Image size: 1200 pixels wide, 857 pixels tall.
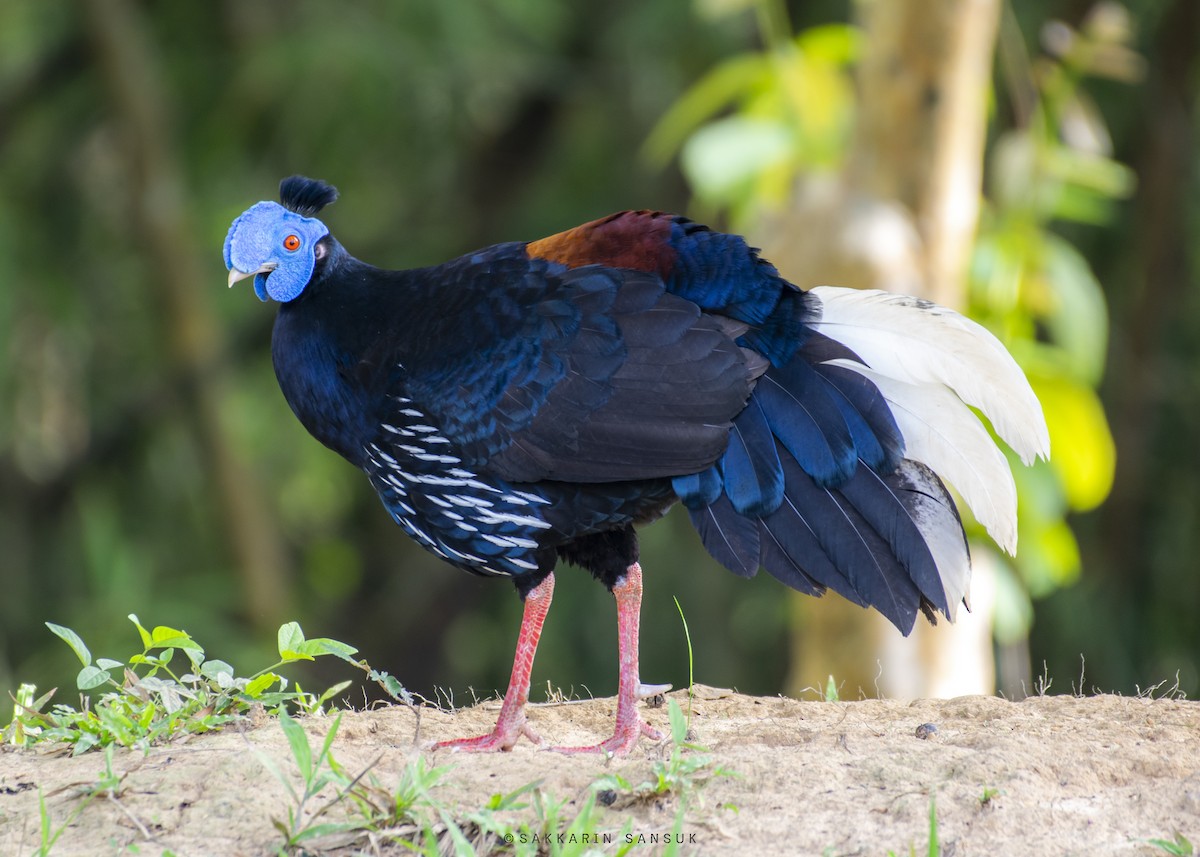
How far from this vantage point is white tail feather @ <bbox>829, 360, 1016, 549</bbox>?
379 cm

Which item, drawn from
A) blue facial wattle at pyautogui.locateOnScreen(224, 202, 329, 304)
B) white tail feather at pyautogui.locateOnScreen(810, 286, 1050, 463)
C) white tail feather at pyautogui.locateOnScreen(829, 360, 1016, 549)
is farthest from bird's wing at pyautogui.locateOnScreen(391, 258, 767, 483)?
blue facial wattle at pyautogui.locateOnScreen(224, 202, 329, 304)

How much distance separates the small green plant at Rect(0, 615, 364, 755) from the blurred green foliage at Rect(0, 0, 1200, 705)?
474 centimetres

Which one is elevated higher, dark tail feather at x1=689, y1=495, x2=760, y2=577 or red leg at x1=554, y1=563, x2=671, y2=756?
dark tail feather at x1=689, y1=495, x2=760, y2=577

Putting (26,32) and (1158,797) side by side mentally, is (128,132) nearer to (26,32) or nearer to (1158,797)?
(26,32)

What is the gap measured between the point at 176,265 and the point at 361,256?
154 centimetres

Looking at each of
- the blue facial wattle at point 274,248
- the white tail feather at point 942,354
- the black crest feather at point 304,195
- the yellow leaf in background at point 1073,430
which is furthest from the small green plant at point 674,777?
the yellow leaf in background at point 1073,430

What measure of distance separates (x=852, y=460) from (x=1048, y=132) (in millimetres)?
3453

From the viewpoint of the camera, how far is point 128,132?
8586 millimetres

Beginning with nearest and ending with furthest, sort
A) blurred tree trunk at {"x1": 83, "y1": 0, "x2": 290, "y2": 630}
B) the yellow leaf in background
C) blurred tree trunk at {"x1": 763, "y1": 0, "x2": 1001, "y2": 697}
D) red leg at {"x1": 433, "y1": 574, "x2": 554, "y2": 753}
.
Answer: red leg at {"x1": 433, "y1": 574, "x2": 554, "y2": 753} → the yellow leaf in background → blurred tree trunk at {"x1": 763, "y1": 0, "x2": 1001, "y2": 697} → blurred tree trunk at {"x1": 83, "y1": 0, "x2": 290, "y2": 630}

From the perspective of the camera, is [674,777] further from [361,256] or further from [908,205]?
[361,256]

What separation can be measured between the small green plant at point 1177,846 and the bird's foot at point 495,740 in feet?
5.21

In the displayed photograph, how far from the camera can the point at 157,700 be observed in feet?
11.7

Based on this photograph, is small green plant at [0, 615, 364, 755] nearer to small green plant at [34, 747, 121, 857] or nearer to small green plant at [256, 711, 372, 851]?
small green plant at [34, 747, 121, 857]

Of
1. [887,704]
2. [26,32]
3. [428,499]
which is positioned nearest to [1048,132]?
[887,704]
